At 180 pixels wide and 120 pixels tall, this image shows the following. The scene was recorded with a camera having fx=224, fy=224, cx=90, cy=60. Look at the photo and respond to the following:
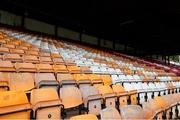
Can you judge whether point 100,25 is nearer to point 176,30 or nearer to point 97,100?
point 176,30

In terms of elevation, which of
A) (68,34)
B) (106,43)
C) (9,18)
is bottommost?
(106,43)

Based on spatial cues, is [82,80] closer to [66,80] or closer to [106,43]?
[66,80]

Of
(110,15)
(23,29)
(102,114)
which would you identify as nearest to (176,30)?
(110,15)

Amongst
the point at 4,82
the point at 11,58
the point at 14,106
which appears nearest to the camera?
the point at 14,106

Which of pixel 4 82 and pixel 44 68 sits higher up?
pixel 44 68

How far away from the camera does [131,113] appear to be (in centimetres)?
297

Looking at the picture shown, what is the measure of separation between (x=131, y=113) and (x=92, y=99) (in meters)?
0.86

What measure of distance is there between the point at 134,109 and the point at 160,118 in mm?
679

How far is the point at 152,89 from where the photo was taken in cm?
556

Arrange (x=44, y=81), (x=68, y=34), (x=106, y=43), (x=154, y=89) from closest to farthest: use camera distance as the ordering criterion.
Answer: (x=44, y=81) → (x=154, y=89) → (x=68, y=34) → (x=106, y=43)

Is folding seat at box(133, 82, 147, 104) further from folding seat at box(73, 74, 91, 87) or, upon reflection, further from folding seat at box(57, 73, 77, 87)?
folding seat at box(57, 73, 77, 87)

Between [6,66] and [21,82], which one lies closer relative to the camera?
[21,82]

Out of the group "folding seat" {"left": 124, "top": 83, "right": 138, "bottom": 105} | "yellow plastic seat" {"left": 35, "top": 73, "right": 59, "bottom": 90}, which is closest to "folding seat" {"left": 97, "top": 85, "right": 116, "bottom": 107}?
"folding seat" {"left": 124, "top": 83, "right": 138, "bottom": 105}

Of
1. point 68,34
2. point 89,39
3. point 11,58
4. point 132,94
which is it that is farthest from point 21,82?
point 89,39
